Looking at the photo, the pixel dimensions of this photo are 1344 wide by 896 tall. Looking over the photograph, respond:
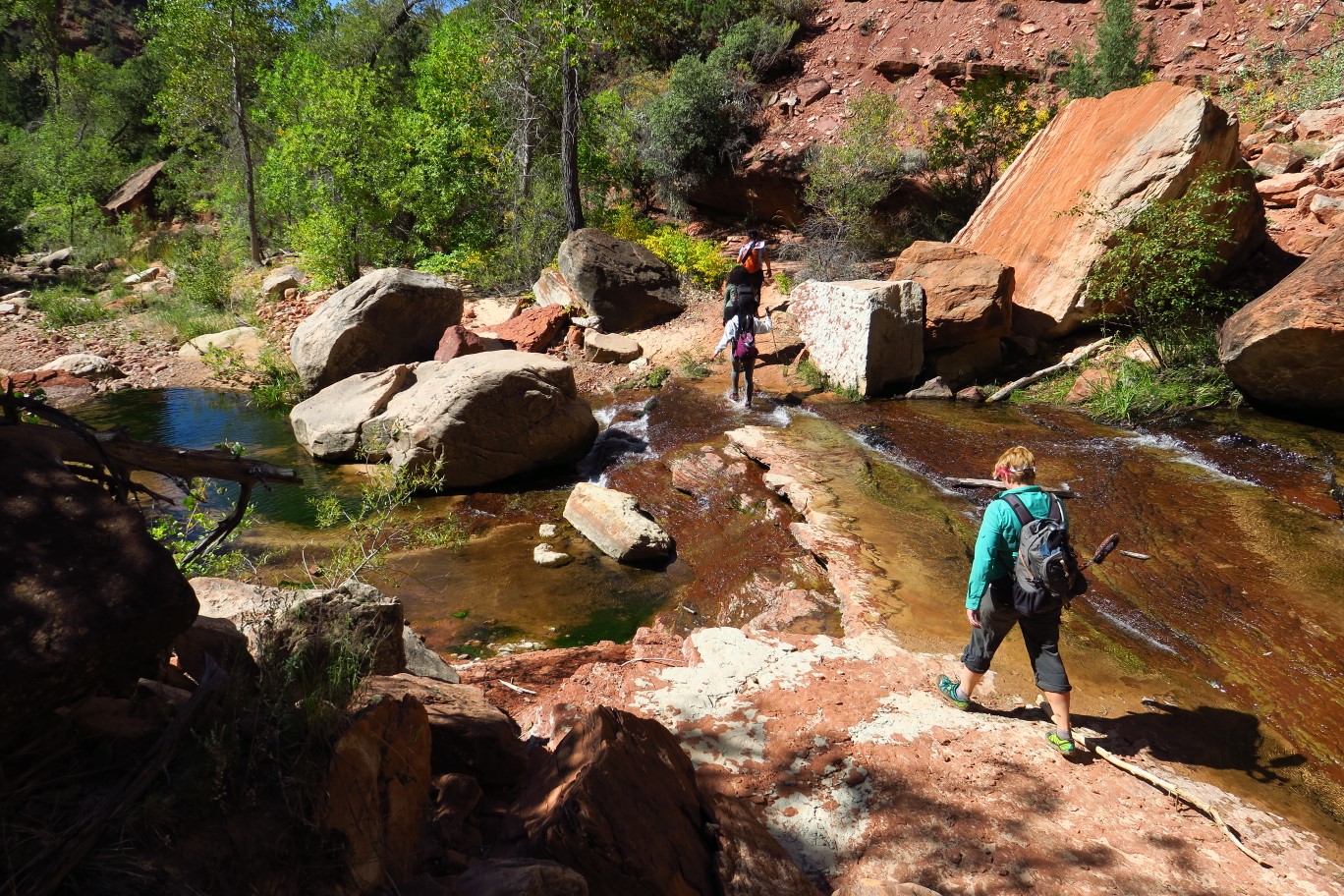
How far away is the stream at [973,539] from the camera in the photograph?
13.2 feet

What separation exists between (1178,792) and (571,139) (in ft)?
47.2

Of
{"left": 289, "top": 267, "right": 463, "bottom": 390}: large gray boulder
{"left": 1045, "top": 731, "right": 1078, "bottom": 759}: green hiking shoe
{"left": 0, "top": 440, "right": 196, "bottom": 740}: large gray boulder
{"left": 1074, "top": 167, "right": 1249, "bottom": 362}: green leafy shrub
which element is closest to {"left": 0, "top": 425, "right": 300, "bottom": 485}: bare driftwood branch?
{"left": 0, "top": 440, "right": 196, "bottom": 740}: large gray boulder

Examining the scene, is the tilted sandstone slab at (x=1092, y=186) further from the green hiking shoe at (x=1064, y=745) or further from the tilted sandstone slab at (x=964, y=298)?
the green hiking shoe at (x=1064, y=745)

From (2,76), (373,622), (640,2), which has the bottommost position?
(373,622)

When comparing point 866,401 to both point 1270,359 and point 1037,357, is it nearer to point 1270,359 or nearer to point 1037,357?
point 1037,357

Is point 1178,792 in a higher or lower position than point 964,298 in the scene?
lower

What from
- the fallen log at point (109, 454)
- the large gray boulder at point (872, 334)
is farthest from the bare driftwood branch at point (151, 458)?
the large gray boulder at point (872, 334)

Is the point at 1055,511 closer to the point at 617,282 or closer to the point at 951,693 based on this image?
the point at 951,693

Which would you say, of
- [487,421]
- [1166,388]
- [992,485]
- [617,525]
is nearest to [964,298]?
[1166,388]

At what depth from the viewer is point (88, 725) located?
193 centimetres

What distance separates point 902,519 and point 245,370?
1249 centimetres

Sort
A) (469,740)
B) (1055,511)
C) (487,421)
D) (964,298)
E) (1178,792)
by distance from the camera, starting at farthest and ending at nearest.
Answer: (964,298) < (487,421) < (1055,511) < (1178,792) < (469,740)

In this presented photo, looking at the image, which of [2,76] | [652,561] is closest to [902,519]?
[652,561]

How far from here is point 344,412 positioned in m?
9.36
